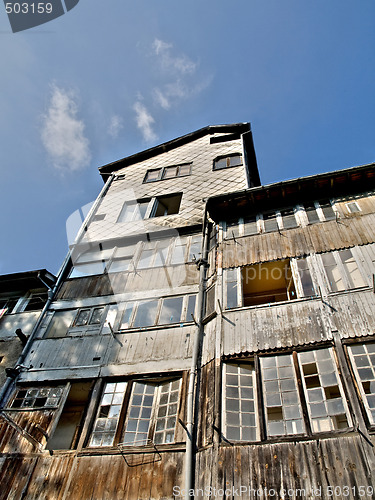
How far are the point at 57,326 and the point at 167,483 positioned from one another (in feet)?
24.9

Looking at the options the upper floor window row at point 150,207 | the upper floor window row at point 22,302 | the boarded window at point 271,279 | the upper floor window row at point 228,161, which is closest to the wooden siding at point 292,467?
the boarded window at point 271,279

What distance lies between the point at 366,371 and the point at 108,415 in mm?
7017

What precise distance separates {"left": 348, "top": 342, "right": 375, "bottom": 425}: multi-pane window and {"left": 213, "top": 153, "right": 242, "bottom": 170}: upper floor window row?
13136mm

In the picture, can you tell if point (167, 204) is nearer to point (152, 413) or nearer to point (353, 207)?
point (353, 207)

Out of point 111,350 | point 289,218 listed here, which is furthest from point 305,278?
point 111,350

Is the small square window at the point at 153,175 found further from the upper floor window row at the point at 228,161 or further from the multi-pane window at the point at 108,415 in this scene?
the multi-pane window at the point at 108,415

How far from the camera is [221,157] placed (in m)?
20.5

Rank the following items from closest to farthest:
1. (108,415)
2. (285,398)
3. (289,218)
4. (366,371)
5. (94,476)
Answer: (366,371) < (285,398) < (94,476) < (108,415) < (289,218)

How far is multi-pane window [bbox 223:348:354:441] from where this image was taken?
298 inches

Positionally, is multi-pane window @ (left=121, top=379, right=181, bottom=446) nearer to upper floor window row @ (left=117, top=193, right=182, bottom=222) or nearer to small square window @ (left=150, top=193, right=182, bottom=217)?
upper floor window row @ (left=117, top=193, right=182, bottom=222)

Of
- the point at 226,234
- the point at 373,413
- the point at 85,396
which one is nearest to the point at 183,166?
the point at 226,234

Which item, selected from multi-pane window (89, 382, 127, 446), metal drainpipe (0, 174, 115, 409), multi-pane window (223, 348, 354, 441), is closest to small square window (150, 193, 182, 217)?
metal drainpipe (0, 174, 115, 409)

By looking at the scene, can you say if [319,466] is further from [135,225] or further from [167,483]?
[135,225]

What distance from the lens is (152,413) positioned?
9539mm
